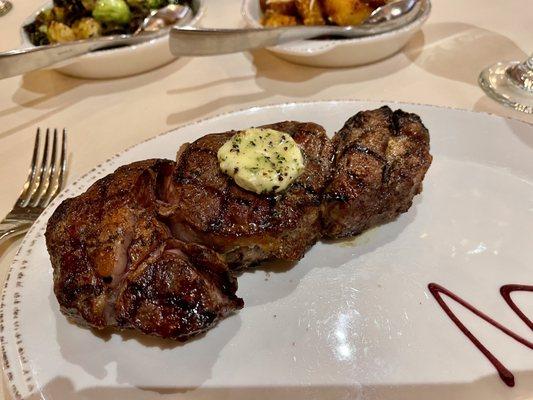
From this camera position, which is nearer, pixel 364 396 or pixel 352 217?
pixel 364 396

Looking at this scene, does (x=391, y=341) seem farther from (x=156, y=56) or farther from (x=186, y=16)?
(x=186, y=16)

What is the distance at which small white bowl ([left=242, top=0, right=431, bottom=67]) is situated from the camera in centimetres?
352

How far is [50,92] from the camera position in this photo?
12.9 ft

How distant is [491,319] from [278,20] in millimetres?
2842

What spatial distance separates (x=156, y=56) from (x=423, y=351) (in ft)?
10.1

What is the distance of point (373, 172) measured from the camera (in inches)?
89.4

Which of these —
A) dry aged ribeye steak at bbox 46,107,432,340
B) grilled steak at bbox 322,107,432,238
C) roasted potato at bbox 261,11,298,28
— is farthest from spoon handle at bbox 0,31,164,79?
grilled steak at bbox 322,107,432,238

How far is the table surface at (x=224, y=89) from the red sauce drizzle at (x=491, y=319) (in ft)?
5.35

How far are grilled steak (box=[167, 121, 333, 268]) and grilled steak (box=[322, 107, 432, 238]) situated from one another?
0.30 ft

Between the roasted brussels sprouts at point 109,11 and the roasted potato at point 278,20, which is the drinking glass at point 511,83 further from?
the roasted brussels sprouts at point 109,11

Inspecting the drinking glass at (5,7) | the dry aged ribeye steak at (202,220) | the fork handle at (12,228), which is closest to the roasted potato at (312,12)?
the dry aged ribeye steak at (202,220)

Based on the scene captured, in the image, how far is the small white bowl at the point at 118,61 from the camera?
3.66m

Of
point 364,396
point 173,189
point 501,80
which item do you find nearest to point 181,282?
point 173,189

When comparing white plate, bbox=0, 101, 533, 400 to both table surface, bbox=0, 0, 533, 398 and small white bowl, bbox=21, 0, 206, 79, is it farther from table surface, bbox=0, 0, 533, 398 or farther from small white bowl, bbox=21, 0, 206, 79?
small white bowl, bbox=21, 0, 206, 79
